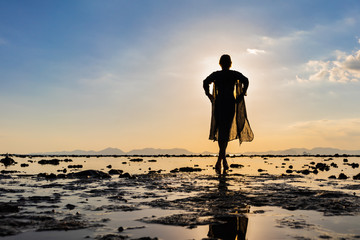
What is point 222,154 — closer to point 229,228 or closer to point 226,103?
point 226,103

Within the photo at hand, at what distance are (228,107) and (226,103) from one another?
0.18 m

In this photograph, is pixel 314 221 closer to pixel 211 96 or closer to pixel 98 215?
pixel 98 215

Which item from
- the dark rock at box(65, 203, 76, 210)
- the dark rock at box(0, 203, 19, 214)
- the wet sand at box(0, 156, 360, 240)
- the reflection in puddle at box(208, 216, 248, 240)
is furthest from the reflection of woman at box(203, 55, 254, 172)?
the dark rock at box(0, 203, 19, 214)

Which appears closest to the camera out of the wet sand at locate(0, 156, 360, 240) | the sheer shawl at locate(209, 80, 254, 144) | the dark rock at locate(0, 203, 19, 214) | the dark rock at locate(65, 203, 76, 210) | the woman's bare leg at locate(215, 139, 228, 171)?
the wet sand at locate(0, 156, 360, 240)

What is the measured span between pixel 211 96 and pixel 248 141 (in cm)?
245

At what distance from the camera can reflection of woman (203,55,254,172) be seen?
1295 cm

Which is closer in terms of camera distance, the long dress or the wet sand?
the wet sand

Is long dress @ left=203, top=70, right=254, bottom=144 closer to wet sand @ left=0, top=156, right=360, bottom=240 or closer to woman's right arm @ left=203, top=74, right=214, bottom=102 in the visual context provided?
woman's right arm @ left=203, top=74, right=214, bottom=102

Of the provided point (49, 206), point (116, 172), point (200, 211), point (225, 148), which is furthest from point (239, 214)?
point (116, 172)

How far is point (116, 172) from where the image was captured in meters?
14.3

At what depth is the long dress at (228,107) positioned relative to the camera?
13.0m

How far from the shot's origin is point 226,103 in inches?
512

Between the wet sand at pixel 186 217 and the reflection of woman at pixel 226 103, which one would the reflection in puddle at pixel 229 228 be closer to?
the wet sand at pixel 186 217

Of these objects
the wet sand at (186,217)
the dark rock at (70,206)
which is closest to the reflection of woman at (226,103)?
the wet sand at (186,217)
